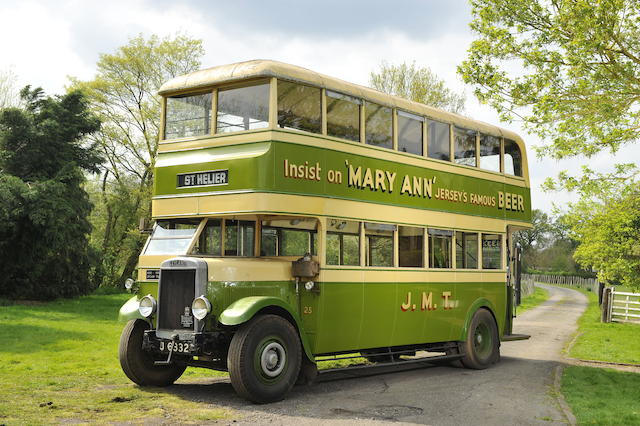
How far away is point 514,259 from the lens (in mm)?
16719

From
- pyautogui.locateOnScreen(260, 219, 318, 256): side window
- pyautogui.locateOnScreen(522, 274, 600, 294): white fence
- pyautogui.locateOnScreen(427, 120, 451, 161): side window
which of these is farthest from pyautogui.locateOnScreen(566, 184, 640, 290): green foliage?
pyautogui.locateOnScreen(522, 274, 600, 294): white fence

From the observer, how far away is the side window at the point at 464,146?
14789 millimetres

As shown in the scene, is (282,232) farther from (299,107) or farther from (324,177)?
(299,107)

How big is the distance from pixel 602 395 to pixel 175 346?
683 centimetres

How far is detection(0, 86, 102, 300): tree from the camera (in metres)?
30.4

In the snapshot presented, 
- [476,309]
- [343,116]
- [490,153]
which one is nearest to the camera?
[343,116]

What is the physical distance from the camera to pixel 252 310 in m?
9.88

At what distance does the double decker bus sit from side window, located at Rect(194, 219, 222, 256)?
2cm

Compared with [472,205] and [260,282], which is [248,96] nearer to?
[260,282]

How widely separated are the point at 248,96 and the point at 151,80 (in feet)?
111

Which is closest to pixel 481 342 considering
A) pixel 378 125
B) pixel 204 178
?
pixel 378 125

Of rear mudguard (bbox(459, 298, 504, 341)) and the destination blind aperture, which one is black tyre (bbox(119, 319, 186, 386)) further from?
rear mudguard (bbox(459, 298, 504, 341))

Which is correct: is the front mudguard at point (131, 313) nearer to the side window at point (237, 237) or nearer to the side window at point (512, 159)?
the side window at point (237, 237)

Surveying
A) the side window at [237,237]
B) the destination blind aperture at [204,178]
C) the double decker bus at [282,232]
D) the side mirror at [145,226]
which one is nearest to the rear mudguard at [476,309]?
the double decker bus at [282,232]
